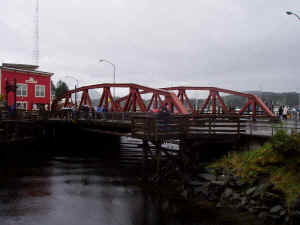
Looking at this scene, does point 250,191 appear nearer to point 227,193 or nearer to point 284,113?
point 227,193

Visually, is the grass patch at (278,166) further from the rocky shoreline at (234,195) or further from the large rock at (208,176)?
the large rock at (208,176)

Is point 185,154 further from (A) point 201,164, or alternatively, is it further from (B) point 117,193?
(B) point 117,193

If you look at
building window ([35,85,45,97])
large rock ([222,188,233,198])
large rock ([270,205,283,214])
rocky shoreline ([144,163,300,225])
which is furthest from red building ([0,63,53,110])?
large rock ([270,205,283,214])

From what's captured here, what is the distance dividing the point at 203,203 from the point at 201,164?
184 inches

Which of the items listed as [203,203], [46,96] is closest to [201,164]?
[203,203]

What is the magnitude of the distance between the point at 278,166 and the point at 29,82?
43255mm

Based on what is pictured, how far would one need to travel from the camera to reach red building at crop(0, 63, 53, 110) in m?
45.7

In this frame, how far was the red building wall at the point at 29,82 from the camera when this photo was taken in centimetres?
4538

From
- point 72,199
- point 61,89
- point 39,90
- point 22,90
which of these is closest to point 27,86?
point 22,90

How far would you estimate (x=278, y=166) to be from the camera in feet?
47.8

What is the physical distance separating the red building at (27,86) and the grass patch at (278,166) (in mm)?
39624

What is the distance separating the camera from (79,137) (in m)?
40.4

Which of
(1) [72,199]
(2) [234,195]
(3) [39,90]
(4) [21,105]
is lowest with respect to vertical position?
(1) [72,199]

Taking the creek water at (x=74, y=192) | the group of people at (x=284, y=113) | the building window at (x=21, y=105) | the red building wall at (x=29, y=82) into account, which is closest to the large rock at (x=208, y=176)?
the creek water at (x=74, y=192)
